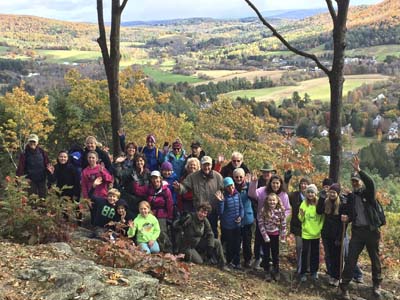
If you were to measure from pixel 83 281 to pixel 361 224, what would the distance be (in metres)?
3.99

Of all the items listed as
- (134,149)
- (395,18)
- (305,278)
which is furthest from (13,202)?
(395,18)

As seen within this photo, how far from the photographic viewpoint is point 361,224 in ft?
21.4

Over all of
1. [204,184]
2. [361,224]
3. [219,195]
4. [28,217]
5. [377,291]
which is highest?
[204,184]

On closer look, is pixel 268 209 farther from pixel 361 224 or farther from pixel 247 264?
pixel 361 224

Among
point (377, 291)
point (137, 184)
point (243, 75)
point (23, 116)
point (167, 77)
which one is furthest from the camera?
point (243, 75)

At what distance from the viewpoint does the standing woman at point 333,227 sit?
678cm

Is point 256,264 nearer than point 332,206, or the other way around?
point 332,206

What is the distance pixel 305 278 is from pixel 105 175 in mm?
3658

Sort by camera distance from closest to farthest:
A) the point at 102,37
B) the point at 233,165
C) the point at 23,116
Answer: the point at 233,165, the point at 102,37, the point at 23,116

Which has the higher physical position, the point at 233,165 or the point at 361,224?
the point at 233,165

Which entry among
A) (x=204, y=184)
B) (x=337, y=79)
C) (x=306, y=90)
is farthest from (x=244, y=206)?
(x=306, y=90)

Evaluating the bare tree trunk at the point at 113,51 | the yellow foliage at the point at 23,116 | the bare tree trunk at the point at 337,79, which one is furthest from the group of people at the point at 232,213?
the yellow foliage at the point at 23,116

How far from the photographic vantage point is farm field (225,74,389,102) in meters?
110

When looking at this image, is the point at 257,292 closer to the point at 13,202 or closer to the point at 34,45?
the point at 13,202
